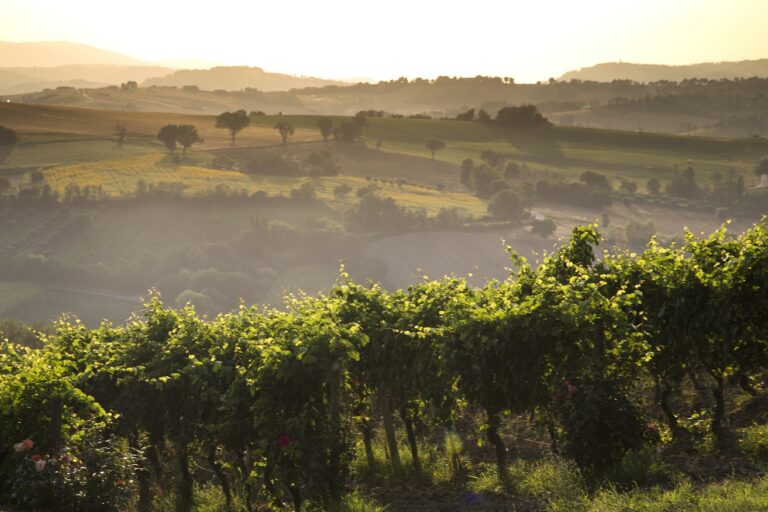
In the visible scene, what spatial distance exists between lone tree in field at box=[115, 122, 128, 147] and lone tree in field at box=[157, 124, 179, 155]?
983cm

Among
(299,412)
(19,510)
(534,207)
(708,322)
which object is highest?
(708,322)

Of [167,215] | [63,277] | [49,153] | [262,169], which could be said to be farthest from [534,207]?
[49,153]

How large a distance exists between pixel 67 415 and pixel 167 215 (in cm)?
13136

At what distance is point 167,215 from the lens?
140 metres

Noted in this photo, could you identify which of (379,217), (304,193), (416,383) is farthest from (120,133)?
(416,383)

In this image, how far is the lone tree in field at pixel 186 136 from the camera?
17138cm

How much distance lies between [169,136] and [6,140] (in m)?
35.1

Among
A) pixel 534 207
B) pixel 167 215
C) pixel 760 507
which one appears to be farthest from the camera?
pixel 534 207

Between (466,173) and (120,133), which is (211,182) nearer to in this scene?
(120,133)

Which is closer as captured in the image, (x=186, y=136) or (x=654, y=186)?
(x=654, y=186)

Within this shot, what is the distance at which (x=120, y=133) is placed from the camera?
176m

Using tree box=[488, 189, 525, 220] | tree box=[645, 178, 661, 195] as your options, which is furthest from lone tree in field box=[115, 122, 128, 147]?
tree box=[645, 178, 661, 195]

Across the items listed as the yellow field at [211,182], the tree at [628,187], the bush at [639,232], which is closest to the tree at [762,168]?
the tree at [628,187]

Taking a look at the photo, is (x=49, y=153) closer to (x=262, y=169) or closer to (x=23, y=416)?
(x=262, y=169)
